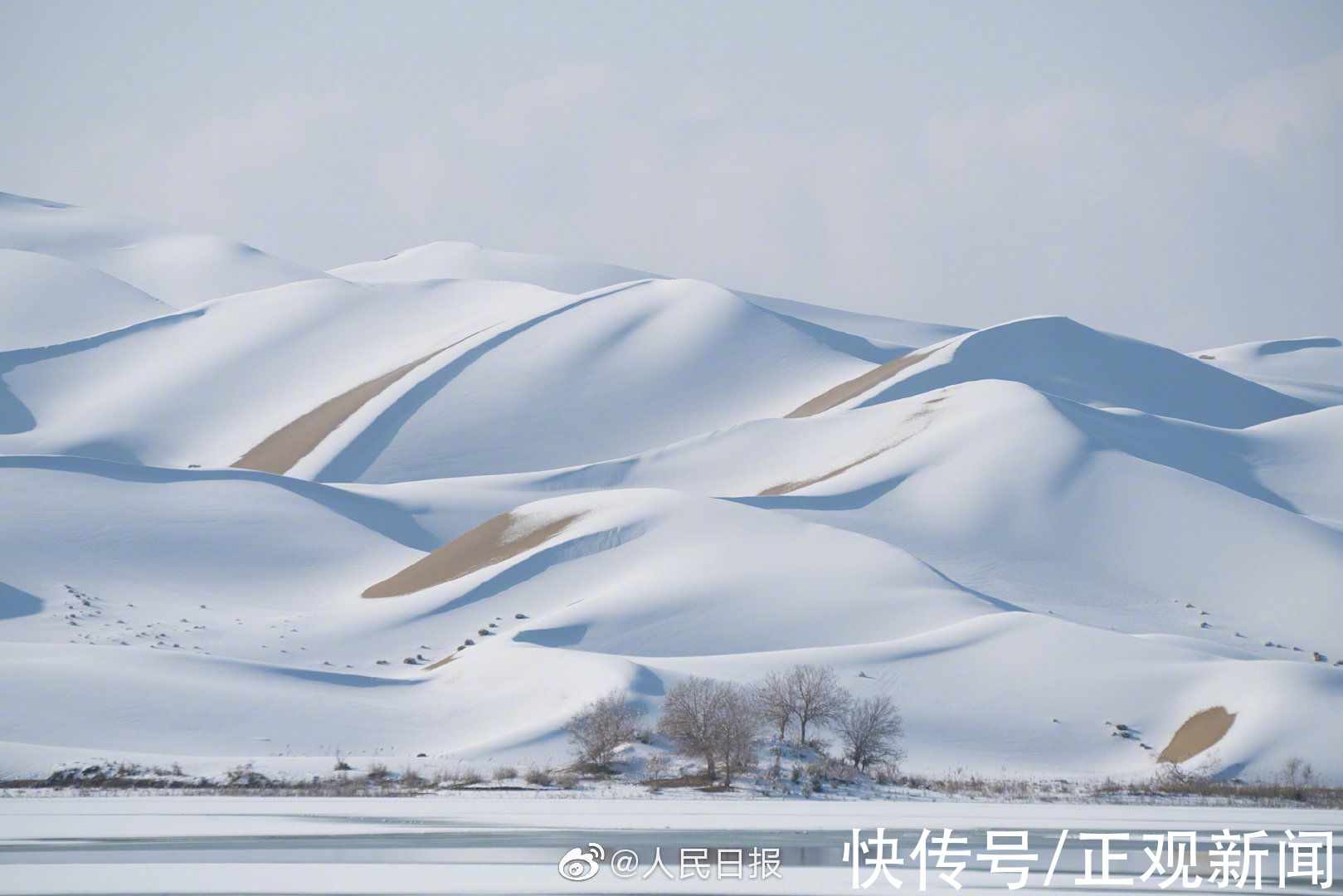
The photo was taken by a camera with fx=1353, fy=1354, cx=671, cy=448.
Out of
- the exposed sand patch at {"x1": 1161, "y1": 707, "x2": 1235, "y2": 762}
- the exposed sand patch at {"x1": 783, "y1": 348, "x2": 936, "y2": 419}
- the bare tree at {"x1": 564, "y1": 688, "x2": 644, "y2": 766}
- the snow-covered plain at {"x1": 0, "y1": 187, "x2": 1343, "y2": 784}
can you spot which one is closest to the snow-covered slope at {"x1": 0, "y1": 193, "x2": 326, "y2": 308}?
the snow-covered plain at {"x1": 0, "y1": 187, "x2": 1343, "y2": 784}

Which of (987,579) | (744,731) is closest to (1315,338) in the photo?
(987,579)

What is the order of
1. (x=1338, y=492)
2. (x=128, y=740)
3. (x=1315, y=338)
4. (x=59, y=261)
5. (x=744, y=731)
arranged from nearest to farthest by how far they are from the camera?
(x=744, y=731), (x=128, y=740), (x=1338, y=492), (x=59, y=261), (x=1315, y=338)

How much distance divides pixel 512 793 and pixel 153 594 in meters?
36.7

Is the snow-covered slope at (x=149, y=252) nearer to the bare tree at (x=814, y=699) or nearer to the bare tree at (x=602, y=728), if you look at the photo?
the bare tree at (x=602, y=728)

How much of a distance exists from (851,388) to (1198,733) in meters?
55.7

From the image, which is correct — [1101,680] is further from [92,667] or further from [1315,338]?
[1315,338]

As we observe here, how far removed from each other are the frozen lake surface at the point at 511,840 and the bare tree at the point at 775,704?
8.79 meters

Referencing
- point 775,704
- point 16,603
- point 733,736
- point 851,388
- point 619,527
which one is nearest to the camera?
point 733,736

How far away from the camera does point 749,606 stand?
5203 centimetres

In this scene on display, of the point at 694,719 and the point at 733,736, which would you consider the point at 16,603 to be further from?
the point at 733,736

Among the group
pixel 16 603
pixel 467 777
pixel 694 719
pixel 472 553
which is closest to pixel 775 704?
pixel 694 719

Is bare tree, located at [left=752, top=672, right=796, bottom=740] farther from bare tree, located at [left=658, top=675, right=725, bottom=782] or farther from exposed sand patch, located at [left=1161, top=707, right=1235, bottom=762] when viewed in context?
exposed sand patch, located at [left=1161, top=707, right=1235, bottom=762]

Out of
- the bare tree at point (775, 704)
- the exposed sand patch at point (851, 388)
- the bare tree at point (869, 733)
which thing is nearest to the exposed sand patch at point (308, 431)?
the exposed sand patch at point (851, 388)

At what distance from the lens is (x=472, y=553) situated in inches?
2584
